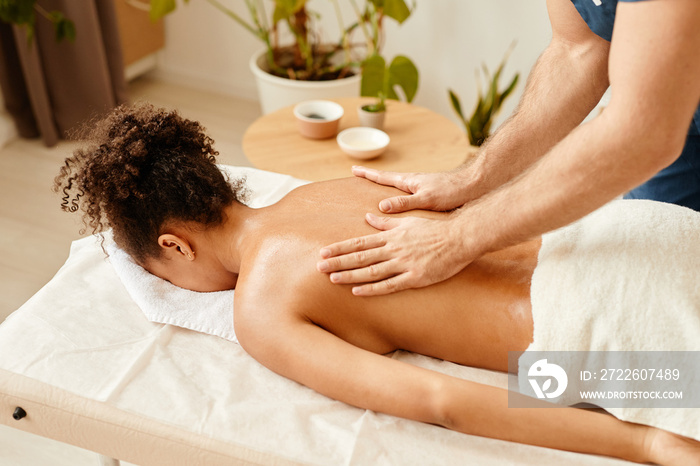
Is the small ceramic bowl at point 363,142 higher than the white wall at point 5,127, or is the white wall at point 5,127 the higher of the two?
the small ceramic bowl at point 363,142

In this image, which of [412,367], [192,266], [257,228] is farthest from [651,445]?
[192,266]

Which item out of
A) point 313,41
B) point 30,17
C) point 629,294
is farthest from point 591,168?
point 313,41

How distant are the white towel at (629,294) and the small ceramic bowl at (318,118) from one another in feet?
3.80

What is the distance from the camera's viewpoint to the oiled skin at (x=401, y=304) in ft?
4.08

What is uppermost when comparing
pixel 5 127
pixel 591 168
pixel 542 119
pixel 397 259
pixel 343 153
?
pixel 591 168

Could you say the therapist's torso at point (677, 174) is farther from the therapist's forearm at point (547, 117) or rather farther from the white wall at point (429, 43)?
the white wall at point (429, 43)

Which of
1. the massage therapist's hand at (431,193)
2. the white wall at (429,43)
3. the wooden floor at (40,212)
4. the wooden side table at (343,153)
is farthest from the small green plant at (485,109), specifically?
the massage therapist's hand at (431,193)

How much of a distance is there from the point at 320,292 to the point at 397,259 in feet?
0.55

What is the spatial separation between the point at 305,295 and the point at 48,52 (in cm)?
253

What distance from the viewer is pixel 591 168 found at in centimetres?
104

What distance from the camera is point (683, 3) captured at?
88 cm

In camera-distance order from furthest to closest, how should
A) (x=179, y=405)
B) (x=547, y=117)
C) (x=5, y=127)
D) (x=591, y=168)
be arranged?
(x=5, y=127)
(x=547, y=117)
(x=179, y=405)
(x=591, y=168)

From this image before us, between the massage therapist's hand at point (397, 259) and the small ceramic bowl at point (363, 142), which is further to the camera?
the small ceramic bowl at point (363, 142)

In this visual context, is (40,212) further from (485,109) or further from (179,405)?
(485,109)
